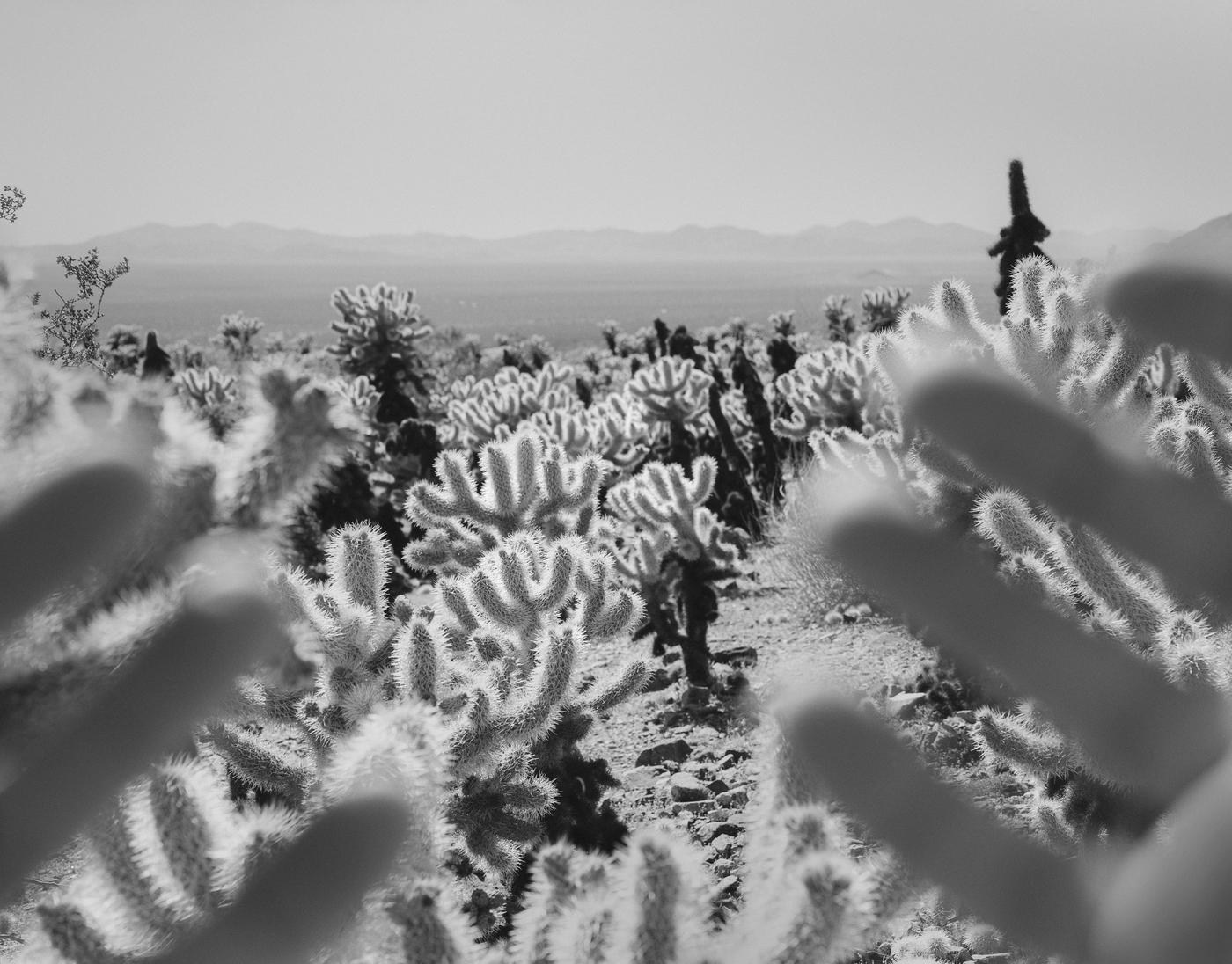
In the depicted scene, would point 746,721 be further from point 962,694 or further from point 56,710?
point 56,710

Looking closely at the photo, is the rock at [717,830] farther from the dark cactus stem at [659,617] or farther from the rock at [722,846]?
the dark cactus stem at [659,617]

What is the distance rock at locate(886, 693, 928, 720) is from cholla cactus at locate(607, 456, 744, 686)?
91 cm

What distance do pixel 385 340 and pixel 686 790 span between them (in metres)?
5.72

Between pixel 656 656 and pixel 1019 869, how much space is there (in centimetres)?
431

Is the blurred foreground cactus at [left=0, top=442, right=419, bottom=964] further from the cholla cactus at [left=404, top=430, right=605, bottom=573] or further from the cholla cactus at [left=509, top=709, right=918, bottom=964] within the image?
the cholla cactus at [left=404, top=430, right=605, bottom=573]

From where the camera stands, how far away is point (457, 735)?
2.49 meters

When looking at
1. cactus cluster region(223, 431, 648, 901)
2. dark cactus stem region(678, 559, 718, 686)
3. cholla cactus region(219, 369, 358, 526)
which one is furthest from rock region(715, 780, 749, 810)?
cholla cactus region(219, 369, 358, 526)

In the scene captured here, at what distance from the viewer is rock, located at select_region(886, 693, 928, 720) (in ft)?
13.9

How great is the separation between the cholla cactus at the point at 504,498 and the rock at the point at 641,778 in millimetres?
1104

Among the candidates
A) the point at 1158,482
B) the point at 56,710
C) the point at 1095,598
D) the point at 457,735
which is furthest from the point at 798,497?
the point at 56,710

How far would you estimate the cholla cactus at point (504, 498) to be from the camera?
4281 millimetres

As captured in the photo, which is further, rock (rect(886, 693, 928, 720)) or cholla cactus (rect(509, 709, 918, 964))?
rock (rect(886, 693, 928, 720))

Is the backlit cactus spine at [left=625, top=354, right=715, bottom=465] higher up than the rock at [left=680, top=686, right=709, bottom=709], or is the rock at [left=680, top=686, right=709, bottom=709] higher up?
the backlit cactus spine at [left=625, top=354, right=715, bottom=465]

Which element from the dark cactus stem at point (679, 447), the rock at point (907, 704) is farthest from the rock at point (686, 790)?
the dark cactus stem at point (679, 447)
